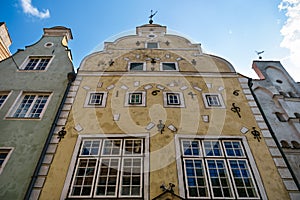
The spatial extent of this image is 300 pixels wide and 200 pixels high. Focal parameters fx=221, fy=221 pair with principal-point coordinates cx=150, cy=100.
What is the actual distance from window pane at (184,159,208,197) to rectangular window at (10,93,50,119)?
552 centimetres

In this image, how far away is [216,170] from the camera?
6.58 metres

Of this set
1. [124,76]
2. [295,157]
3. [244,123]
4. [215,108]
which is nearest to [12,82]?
[124,76]

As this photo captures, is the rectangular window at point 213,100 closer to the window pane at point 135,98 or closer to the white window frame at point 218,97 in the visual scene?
the white window frame at point 218,97

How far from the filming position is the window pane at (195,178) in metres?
6.06

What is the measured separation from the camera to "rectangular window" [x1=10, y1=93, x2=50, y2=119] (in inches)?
321

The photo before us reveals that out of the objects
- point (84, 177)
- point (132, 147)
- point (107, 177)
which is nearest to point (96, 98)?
point (132, 147)

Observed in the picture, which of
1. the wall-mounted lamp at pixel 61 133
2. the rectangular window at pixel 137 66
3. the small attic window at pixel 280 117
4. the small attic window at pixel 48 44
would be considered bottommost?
the wall-mounted lamp at pixel 61 133

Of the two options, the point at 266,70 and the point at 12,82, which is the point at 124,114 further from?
the point at 266,70

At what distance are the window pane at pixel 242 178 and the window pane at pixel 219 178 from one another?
9.9 inches

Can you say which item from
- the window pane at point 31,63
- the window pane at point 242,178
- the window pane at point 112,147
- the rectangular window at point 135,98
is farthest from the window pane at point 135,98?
the window pane at point 31,63

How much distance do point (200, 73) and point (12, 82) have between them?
805cm

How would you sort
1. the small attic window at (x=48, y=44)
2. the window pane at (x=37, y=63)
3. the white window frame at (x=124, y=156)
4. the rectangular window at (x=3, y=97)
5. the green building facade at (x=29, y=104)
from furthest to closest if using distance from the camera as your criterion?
1. the small attic window at (x=48, y=44)
2. the window pane at (x=37, y=63)
3. the rectangular window at (x=3, y=97)
4. the green building facade at (x=29, y=104)
5. the white window frame at (x=124, y=156)

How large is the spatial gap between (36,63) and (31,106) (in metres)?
3.00

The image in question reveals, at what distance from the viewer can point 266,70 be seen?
500 inches
